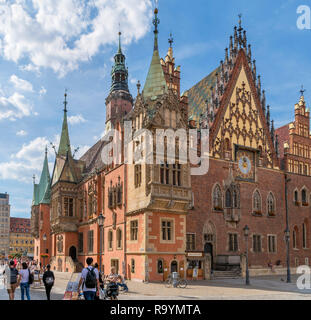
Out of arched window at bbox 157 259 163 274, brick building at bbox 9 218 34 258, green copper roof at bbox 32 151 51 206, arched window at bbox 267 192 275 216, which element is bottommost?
brick building at bbox 9 218 34 258

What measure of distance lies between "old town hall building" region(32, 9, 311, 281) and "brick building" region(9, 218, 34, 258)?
96.1 metres

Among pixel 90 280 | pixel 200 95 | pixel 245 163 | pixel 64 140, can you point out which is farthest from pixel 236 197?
pixel 64 140

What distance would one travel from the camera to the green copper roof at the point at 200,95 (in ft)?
137

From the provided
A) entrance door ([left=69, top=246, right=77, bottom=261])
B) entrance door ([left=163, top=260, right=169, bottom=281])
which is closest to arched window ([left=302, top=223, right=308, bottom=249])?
entrance door ([left=163, top=260, right=169, bottom=281])

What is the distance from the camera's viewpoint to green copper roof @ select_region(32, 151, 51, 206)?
60.2 m

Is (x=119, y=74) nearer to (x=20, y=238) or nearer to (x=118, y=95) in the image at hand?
(x=118, y=95)

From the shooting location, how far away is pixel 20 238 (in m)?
142

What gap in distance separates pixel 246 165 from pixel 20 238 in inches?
4733

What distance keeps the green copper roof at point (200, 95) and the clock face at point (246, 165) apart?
19.2 feet

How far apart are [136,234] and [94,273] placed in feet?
66.1

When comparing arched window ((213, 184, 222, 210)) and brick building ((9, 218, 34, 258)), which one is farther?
brick building ((9, 218, 34, 258))

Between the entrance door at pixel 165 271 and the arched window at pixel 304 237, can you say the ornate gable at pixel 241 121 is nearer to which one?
the arched window at pixel 304 237

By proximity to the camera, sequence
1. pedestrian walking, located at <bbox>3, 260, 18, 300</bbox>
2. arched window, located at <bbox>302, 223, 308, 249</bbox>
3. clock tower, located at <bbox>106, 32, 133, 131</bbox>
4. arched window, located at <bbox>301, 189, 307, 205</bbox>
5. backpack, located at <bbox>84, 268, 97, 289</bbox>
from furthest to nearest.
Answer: clock tower, located at <bbox>106, 32, 133, 131</bbox>
arched window, located at <bbox>301, 189, 307, 205</bbox>
arched window, located at <bbox>302, 223, 308, 249</bbox>
pedestrian walking, located at <bbox>3, 260, 18, 300</bbox>
backpack, located at <bbox>84, 268, 97, 289</bbox>

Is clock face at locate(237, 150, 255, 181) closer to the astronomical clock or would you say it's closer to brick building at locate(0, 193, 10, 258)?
the astronomical clock
